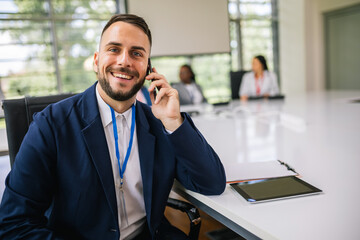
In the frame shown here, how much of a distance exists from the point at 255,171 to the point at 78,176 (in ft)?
2.42

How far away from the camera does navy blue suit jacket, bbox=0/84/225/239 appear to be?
37.7 inches

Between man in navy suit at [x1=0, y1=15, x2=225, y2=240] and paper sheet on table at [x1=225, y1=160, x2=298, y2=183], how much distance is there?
146 mm

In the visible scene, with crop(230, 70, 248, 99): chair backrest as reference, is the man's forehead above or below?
above

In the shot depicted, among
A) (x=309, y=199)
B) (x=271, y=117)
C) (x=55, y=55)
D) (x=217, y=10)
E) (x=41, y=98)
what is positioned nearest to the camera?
(x=309, y=199)

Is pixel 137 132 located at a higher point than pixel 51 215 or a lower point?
higher

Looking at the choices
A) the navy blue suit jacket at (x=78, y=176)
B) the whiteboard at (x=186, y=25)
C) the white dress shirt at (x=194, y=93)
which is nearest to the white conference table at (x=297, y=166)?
the navy blue suit jacket at (x=78, y=176)

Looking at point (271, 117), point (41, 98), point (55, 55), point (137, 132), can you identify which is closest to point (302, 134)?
point (271, 117)

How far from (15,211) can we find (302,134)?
69.5 inches

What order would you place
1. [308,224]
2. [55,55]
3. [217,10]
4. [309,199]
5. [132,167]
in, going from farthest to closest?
[217,10], [55,55], [132,167], [309,199], [308,224]

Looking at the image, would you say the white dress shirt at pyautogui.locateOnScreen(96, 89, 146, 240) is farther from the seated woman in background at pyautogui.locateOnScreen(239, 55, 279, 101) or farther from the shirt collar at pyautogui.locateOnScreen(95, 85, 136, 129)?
the seated woman in background at pyautogui.locateOnScreen(239, 55, 279, 101)

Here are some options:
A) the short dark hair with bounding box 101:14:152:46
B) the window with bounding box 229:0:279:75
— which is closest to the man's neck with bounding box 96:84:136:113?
the short dark hair with bounding box 101:14:152:46

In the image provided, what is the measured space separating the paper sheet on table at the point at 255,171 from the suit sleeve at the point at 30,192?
2.24ft

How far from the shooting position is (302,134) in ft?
6.70

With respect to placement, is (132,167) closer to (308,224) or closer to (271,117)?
(308,224)
